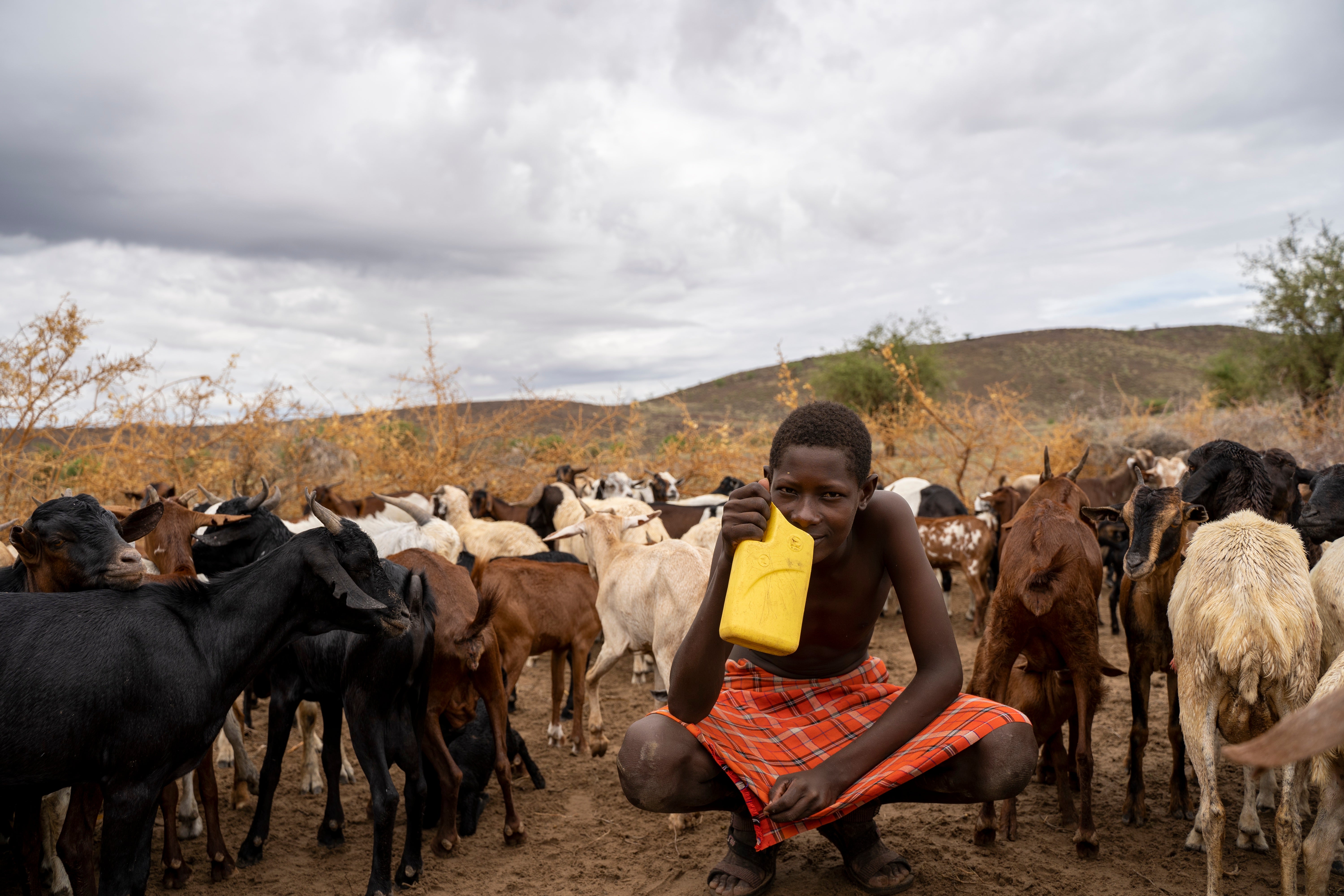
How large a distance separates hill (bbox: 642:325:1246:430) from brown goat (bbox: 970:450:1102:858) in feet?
119

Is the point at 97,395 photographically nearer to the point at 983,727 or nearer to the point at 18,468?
the point at 18,468

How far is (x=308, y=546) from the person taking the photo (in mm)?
3664

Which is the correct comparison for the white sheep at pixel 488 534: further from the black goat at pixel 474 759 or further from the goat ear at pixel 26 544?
the goat ear at pixel 26 544

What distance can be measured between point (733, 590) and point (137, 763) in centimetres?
239

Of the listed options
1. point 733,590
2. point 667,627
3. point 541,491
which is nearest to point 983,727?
point 733,590

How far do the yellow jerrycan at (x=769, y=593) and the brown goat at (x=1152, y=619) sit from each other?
100 inches

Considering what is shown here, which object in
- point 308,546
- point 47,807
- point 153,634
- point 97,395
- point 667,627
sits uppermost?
point 97,395

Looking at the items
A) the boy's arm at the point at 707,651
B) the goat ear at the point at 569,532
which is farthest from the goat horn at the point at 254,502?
the boy's arm at the point at 707,651

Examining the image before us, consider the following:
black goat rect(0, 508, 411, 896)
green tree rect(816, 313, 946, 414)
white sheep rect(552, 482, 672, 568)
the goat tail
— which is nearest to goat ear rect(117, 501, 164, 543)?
black goat rect(0, 508, 411, 896)

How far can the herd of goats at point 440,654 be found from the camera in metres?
3.23

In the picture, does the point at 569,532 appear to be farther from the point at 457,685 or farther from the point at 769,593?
the point at 769,593

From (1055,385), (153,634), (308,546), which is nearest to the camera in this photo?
(153,634)

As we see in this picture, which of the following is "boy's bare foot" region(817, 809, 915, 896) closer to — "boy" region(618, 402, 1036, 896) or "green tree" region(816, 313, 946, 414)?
"boy" region(618, 402, 1036, 896)

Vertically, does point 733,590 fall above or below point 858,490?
below
